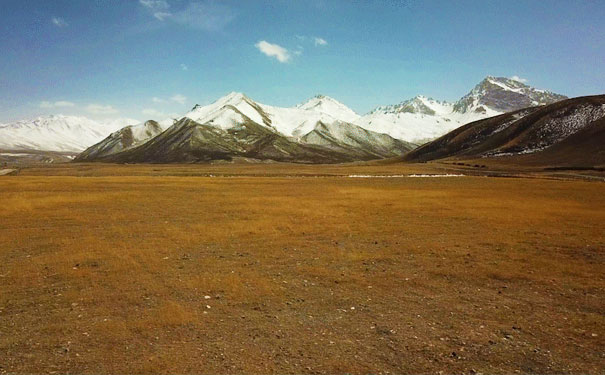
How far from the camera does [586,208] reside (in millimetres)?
39469

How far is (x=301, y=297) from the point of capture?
567 inches

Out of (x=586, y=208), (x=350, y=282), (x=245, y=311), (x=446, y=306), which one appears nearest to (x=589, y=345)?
(x=446, y=306)

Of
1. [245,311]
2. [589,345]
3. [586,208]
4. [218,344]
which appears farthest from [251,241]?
[586,208]

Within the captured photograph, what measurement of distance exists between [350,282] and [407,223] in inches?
608

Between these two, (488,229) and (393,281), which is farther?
(488,229)

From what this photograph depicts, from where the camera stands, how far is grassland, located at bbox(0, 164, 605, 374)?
10102 millimetres

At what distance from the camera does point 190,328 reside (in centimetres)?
1170

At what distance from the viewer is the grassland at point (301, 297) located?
10102 mm

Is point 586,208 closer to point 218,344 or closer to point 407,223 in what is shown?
point 407,223

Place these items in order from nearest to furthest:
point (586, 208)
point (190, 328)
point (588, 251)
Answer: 1. point (190, 328)
2. point (588, 251)
3. point (586, 208)

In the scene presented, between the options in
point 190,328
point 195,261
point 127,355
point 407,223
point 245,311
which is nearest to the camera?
point 127,355

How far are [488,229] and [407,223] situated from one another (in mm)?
5818

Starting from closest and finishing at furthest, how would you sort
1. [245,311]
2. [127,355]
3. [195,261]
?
[127,355] → [245,311] → [195,261]

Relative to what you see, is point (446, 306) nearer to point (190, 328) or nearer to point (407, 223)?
point (190, 328)
